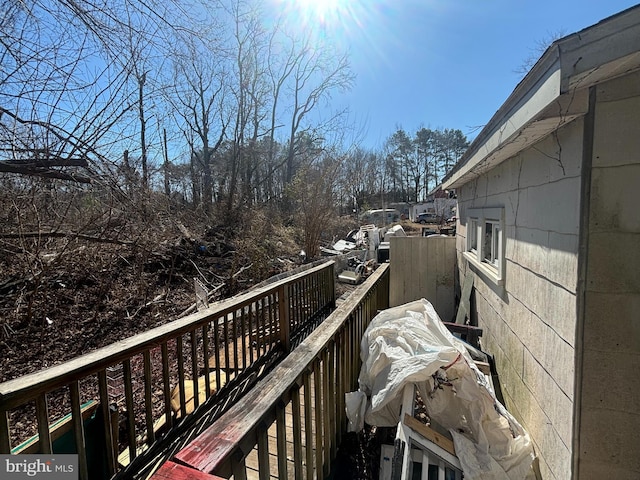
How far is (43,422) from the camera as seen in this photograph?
4.38 feet

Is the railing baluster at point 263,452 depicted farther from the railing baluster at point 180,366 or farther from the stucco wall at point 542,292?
the stucco wall at point 542,292

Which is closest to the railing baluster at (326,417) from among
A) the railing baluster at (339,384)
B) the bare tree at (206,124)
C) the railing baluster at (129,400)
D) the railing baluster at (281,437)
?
the railing baluster at (339,384)

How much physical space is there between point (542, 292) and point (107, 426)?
2.70 meters

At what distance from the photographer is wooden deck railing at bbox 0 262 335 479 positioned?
136cm

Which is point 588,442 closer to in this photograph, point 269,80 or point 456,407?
point 456,407

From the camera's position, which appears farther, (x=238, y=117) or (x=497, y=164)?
(x=238, y=117)

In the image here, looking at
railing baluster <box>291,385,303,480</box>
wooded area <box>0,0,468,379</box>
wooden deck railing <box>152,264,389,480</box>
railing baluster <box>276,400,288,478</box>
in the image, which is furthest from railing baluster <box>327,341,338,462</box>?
wooded area <box>0,0,468,379</box>

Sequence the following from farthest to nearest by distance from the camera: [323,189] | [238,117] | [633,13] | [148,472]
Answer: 1. [238,117]
2. [323,189]
3. [148,472]
4. [633,13]

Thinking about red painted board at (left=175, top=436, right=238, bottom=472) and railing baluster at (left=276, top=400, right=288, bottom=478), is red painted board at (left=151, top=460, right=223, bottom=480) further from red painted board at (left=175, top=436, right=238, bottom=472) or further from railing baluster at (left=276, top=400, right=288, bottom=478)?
railing baluster at (left=276, top=400, right=288, bottom=478)

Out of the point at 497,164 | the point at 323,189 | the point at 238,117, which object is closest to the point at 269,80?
the point at 238,117

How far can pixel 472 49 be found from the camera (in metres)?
7.79

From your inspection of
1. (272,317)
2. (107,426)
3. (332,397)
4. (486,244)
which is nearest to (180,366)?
(107,426)

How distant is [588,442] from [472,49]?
8.77 meters

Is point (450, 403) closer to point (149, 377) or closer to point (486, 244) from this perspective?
point (149, 377)
